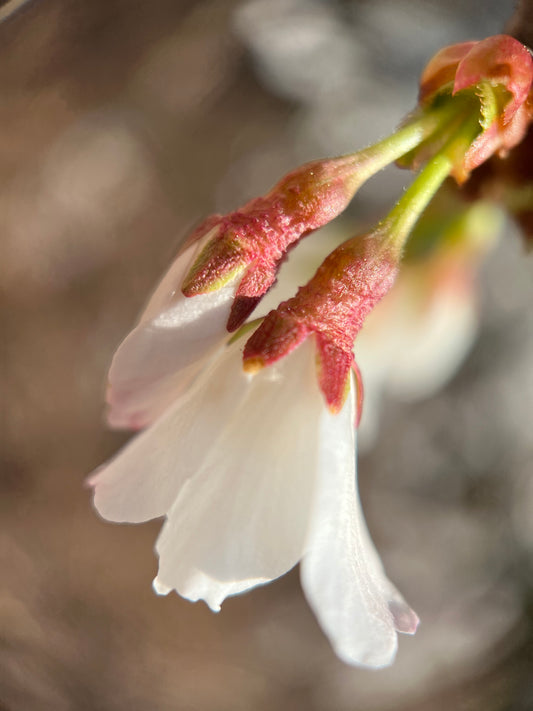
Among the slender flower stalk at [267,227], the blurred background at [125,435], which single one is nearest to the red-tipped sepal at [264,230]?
the slender flower stalk at [267,227]

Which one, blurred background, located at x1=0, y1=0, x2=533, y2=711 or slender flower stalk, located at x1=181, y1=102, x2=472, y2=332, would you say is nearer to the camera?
slender flower stalk, located at x1=181, y1=102, x2=472, y2=332

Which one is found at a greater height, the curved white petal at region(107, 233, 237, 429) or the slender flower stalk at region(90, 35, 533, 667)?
the curved white petal at region(107, 233, 237, 429)

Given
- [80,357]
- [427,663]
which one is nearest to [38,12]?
[80,357]

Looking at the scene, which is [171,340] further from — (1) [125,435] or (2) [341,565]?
(1) [125,435]

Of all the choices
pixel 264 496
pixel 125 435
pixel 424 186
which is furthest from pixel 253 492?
pixel 125 435

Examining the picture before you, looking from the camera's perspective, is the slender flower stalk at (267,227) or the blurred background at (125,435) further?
the blurred background at (125,435)

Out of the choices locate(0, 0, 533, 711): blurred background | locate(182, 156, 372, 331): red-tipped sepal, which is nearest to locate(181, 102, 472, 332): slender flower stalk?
locate(182, 156, 372, 331): red-tipped sepal

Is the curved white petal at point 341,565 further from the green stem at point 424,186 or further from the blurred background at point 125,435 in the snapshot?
the blurred background at point 125,435

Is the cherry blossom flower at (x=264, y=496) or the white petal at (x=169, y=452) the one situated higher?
the white petal at (x=169, y=452)

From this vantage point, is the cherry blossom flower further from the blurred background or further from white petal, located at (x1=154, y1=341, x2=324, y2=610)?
the blurred background
